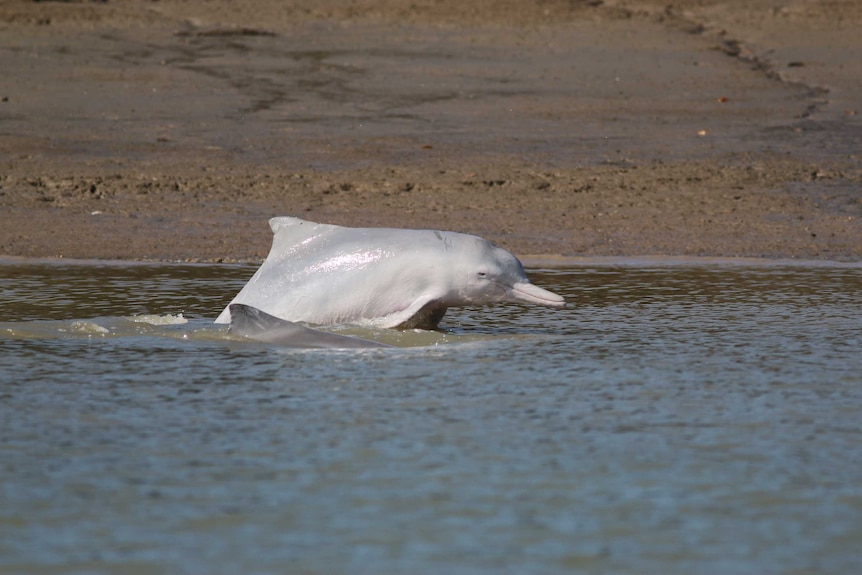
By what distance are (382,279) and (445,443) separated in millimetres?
1975

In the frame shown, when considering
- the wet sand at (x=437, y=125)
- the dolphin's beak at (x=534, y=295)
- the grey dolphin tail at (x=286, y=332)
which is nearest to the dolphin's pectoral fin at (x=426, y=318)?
the grey dolphin tail at (x=286, y=332)

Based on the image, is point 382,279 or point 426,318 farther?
point 426,318

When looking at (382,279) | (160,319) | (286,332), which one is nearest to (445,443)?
(286,332)

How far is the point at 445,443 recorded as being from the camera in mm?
5039

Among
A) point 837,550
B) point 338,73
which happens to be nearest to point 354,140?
point 338,73

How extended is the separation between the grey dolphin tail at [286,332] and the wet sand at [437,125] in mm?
3424

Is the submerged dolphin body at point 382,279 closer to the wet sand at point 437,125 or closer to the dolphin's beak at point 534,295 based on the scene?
the dolphin's beak at point 534,295

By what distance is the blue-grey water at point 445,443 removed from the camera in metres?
3.94

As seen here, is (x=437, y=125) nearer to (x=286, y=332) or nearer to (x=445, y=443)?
(x=286, y=332)

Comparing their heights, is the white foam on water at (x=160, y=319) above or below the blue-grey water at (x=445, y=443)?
above

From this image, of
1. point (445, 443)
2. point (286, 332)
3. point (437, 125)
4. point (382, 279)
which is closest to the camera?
point (445, 443)

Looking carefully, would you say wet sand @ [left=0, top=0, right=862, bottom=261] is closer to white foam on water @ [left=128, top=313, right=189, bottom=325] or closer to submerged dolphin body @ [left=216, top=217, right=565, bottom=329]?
white foam on water @ [left=128, top=313, right=189, bottom=325]

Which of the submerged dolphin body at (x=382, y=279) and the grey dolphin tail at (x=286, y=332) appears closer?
the grey dolphin tail at (x=286, y=332)

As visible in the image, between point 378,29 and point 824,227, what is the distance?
35.2ft
